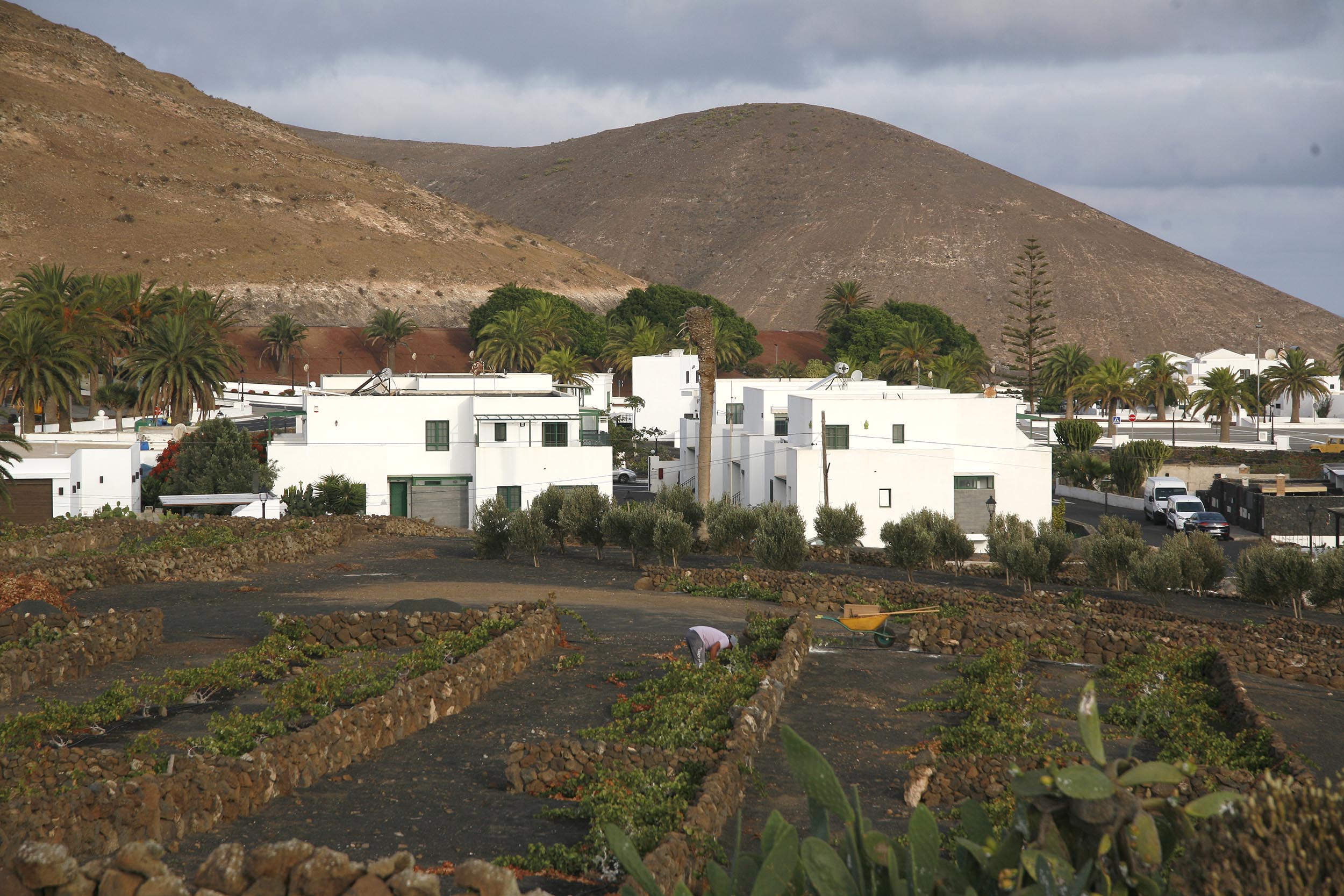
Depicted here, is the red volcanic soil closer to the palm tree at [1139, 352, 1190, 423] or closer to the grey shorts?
the palm tree at [1139, 352, 1190, 423]

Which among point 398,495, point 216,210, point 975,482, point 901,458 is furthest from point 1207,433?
point 216,210

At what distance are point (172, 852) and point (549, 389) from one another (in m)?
43.6

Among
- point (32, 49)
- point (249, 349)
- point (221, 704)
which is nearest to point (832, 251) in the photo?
point (249, 349)

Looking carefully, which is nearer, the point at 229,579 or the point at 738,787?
the point at 738,787

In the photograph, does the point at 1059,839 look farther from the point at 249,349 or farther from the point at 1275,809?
the point at 249,349

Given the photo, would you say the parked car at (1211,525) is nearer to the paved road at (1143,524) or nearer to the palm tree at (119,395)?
the paved road at (1143,524)

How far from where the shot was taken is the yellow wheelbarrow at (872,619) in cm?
1825

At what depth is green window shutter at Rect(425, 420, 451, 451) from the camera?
4262cm

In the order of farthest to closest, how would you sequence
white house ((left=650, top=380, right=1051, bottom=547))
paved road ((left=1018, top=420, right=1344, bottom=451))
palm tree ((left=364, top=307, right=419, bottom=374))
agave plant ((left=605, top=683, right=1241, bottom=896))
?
palm tree ((left=364, top=307, right=419, bottom=374)) → paved road ((left=1018, top=420, right=1344, bottom=451)) → white house ((left=650, top=380, right=1051, bottom=547)) → agave plant ((left=605, top=683, right=1241, bottom=896))

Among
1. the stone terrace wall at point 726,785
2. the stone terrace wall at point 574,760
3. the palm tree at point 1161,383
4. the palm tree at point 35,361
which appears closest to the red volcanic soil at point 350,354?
the palm tree at point 1161,383

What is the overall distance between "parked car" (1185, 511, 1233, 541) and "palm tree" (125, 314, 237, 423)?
46.5 metres

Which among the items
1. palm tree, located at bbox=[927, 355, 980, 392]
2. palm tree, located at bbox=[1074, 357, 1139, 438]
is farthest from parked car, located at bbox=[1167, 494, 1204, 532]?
palm tree, located at bbox=[1074, 357, 1139, 438]

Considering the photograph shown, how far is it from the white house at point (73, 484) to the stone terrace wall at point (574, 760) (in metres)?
33.0

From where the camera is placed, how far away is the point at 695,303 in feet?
368
